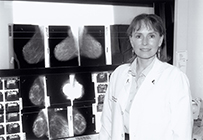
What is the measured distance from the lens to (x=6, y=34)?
147 centimetres

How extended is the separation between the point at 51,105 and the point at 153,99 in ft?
2.56

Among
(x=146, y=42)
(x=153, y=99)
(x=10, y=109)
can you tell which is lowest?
(x=10, y=109)

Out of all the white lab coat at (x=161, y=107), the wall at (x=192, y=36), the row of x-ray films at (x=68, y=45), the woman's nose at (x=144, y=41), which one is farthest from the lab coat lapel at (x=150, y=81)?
the wall at (x=192, y=36)

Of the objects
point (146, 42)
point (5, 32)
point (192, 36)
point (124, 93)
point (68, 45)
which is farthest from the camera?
point (192, 36)

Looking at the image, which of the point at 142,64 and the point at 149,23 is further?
the point at 142,64

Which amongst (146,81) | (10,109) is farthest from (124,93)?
(10,109)

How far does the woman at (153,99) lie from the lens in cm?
116

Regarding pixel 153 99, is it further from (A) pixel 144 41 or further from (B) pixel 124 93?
(A) pixel 144 41

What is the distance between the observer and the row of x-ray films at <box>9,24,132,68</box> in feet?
4.96

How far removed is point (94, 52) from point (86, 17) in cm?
27

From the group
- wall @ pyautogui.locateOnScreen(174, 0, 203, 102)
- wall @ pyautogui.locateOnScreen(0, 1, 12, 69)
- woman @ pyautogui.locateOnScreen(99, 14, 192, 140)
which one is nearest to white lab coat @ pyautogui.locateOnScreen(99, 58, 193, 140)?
woman @ pyautogui.locateOnScreen(99, 14, 192, 140)

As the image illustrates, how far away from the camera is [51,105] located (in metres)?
1.61

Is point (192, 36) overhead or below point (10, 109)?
overhead

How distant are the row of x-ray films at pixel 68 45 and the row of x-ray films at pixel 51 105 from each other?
11 centimetres
